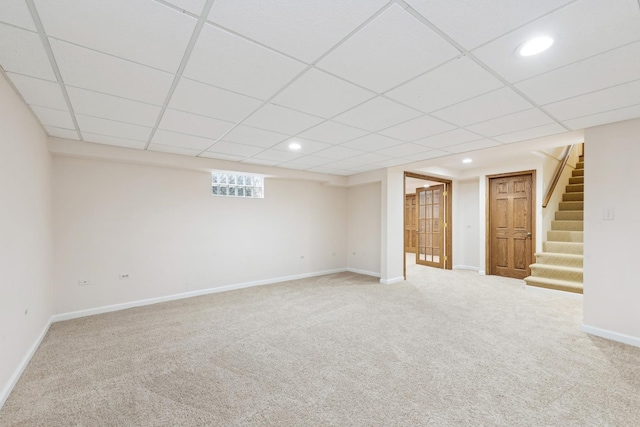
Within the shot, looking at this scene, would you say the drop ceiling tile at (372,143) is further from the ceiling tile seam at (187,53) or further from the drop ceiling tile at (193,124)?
the ceiling tile seam at (187,53)

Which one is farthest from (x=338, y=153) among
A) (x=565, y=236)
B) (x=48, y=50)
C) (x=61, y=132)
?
(x=565, y=236)

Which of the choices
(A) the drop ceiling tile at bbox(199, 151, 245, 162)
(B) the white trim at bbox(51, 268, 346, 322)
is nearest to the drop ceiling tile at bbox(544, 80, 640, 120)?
(A) the drop ceiling tile at bbox(199, 151, 245, 162)

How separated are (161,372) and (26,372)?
3.91 ft

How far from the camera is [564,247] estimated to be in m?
5.40

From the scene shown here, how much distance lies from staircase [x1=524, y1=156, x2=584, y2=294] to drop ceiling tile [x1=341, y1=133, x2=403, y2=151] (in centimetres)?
377

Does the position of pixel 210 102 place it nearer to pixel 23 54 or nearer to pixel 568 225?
pixel 23 54

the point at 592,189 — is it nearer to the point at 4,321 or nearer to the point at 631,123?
the point at 631,123

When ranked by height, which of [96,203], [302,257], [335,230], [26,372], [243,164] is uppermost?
[243,164]

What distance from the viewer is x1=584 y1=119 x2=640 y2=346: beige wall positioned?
2957mm

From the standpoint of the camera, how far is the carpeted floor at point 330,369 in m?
1.95

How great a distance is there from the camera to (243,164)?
5.11m

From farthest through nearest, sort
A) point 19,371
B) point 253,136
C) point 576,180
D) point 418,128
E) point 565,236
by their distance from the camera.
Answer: point 576,180
point 565,236
point 253,136
point 418,128
point 19,371

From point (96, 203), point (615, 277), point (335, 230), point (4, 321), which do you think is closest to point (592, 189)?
point (615, 277)

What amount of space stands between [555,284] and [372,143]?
4.04 metres
